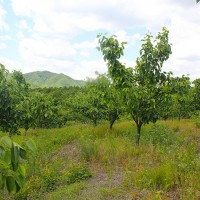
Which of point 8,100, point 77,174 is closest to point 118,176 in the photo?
point 77,174

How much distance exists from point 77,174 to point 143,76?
457 cm

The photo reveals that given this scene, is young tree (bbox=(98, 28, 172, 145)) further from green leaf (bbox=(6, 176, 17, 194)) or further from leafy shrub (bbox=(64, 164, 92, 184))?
green leaf (bbox=(6, 176, 17, 194))

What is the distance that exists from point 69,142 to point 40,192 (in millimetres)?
6721

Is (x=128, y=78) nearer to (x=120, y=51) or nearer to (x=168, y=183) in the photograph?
(x=120, y=51)

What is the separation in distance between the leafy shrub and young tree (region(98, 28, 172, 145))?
115 inches

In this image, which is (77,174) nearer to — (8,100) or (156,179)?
(156,179)

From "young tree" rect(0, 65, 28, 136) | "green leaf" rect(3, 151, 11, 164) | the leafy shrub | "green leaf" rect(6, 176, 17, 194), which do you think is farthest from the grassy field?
"green leaf" rect(3, 151, 11, 164)

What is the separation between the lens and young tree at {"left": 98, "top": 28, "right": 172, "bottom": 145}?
849 cm

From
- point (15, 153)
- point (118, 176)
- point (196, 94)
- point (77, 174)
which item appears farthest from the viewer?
point (196, 94)

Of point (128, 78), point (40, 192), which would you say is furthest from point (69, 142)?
point (40, 192)

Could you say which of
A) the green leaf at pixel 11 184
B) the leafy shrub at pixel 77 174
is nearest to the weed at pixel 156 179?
the leafy shrub at pixel 77 174

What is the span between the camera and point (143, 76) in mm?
9430

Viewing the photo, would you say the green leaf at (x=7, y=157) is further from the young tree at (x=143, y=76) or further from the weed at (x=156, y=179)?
the young tree at (x=143, y=76)

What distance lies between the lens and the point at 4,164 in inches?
55.8
